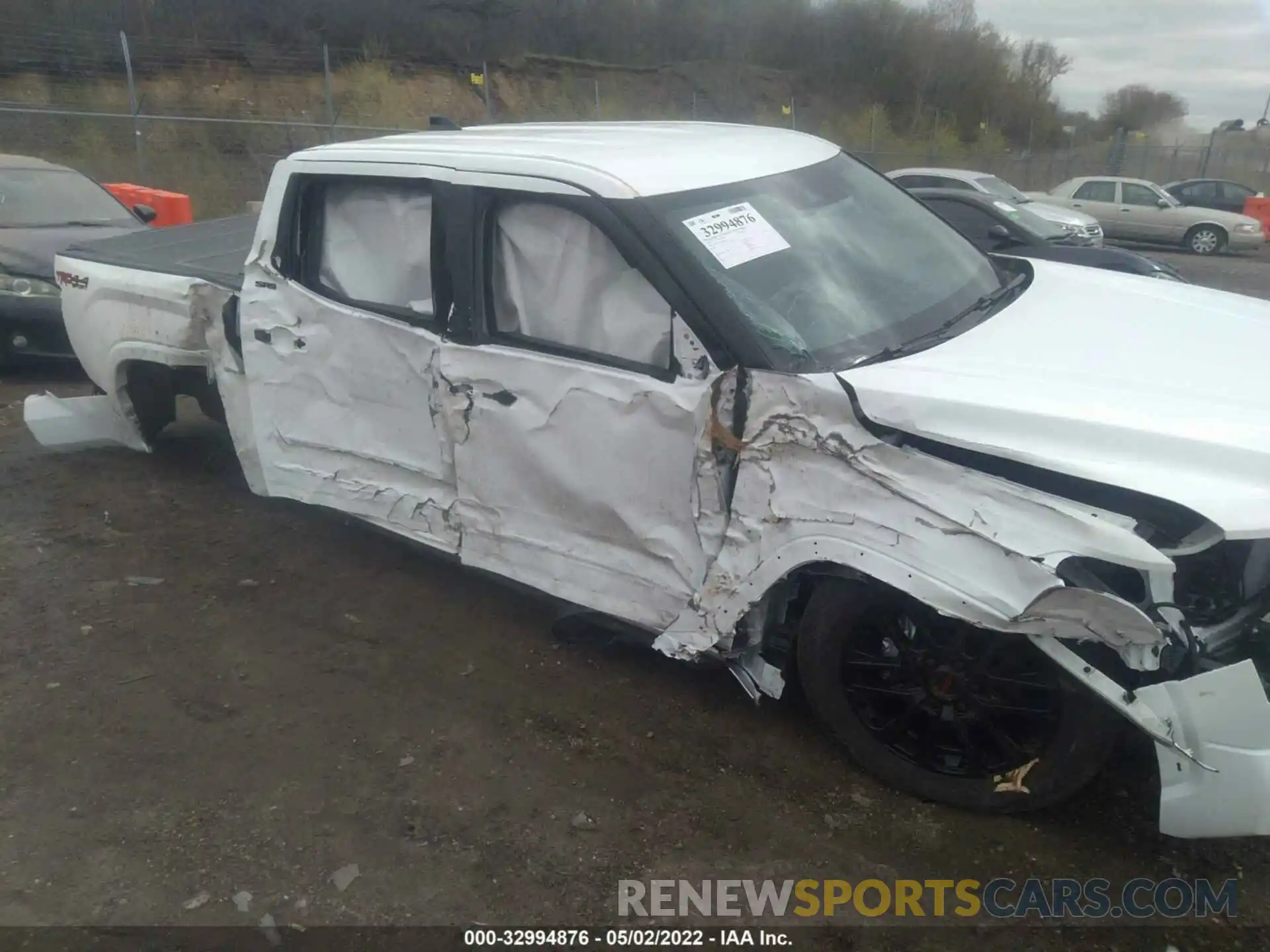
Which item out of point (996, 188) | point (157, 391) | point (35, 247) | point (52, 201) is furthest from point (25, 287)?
point (996, 188)

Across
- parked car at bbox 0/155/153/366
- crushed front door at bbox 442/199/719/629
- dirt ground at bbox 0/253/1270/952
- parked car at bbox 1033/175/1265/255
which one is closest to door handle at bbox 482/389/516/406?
crushed front door at bbox 442/199/719/629

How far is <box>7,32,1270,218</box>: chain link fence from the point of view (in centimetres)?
1476

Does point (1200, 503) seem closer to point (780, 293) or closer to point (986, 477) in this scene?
point (986, 477)

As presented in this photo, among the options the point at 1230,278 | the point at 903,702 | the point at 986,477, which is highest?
the point at 986,477

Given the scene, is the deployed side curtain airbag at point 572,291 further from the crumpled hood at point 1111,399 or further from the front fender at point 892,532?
the crumpled hood at point 1111,399

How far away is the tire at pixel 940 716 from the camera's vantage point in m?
2.54

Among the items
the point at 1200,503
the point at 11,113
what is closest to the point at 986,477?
the point at 1200,503

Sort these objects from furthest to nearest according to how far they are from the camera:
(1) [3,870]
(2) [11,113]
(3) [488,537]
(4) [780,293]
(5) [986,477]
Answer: (2) [11,113] < (3) [488,537] < (4) [780,293] < (1) [3,870] < (5) [986,477]

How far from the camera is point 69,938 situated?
2.47m

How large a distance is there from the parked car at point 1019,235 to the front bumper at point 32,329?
6.22 meters

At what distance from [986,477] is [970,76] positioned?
43.8m

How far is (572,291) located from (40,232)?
6.07 m

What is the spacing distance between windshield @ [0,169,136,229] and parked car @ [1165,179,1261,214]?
2030cm

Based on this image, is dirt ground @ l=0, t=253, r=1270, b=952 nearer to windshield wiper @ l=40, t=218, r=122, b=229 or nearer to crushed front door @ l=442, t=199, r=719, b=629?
crushed front door @ l=442, t=199, r=719, b=629
